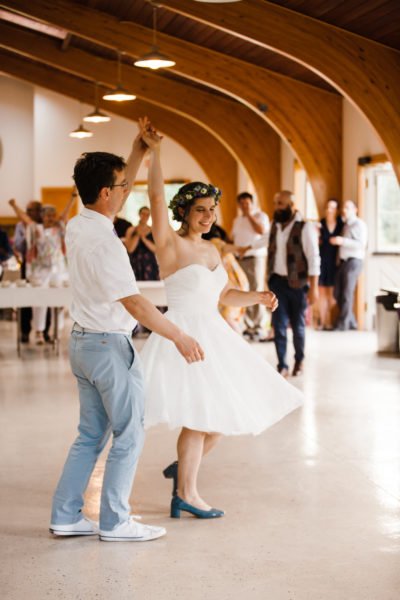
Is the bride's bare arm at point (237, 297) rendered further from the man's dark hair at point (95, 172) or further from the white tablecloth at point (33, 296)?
the white tablecloth at point (33, 296)

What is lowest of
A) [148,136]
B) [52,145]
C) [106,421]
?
[106,421]

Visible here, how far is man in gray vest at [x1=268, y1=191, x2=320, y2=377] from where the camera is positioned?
8.02 m

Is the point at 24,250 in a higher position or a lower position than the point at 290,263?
higher

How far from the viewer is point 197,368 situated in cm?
400

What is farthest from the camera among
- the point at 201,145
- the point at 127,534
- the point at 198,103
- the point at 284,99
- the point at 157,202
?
the point at 201,145

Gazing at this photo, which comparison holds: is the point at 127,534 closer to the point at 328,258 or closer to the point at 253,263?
the point at 253,263

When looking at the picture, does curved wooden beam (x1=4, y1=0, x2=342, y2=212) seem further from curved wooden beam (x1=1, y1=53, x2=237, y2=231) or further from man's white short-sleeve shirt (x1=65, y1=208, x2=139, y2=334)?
man's white short-sleeve shirt (x1=65, y1=208, x2=139, y2=334)

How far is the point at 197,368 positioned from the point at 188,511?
0.61m

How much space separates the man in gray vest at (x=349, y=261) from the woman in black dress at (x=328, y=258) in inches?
5.2

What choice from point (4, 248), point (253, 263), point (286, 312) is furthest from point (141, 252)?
point (286, 312)

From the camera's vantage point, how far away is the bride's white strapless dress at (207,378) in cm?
393

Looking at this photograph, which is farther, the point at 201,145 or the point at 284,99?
the point at 201,145

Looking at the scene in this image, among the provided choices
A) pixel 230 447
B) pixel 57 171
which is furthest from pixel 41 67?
pixel 230 447

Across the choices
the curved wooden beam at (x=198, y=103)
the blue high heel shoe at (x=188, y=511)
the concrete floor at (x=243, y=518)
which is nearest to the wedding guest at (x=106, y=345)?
the concrete floor at (x=243, y=518)
